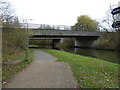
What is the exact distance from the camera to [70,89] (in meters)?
4.20

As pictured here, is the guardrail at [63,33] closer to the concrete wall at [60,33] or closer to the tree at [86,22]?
the concrete wall at [60,33]

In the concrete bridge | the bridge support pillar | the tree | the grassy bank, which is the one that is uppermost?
the tree

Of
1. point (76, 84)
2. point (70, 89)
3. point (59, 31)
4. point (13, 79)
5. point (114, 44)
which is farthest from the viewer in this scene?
point (59, 31)

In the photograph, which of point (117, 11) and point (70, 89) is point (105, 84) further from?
point (117, 11)

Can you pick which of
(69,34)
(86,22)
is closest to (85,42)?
(86,22)

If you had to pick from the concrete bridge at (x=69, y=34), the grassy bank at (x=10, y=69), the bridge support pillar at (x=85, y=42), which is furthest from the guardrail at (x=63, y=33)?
the grassy bank at (x=10, y=69)

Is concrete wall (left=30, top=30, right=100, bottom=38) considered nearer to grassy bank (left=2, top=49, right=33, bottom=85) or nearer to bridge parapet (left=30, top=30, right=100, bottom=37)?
bridge parapet (left=30, top=30, right=100, bottom=37)

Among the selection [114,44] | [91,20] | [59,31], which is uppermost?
[91,20]

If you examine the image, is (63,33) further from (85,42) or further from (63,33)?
(85,42)

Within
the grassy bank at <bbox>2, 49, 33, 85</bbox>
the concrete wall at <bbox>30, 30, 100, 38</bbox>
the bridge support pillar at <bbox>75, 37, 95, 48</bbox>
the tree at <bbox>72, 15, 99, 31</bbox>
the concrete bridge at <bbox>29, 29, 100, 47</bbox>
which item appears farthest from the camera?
the tree at <bbox>72, 15, 99, 31</bbox>

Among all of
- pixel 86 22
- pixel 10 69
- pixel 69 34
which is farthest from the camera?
pixel 86 22

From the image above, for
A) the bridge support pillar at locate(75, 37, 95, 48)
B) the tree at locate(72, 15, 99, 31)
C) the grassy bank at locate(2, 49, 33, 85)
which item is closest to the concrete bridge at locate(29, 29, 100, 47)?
the bridge support pillar at locate(75, 37, 95, 48)

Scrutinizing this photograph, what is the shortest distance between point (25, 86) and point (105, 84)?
9.31ft

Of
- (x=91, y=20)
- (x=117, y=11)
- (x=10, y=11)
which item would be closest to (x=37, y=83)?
(x=117, y=11)
